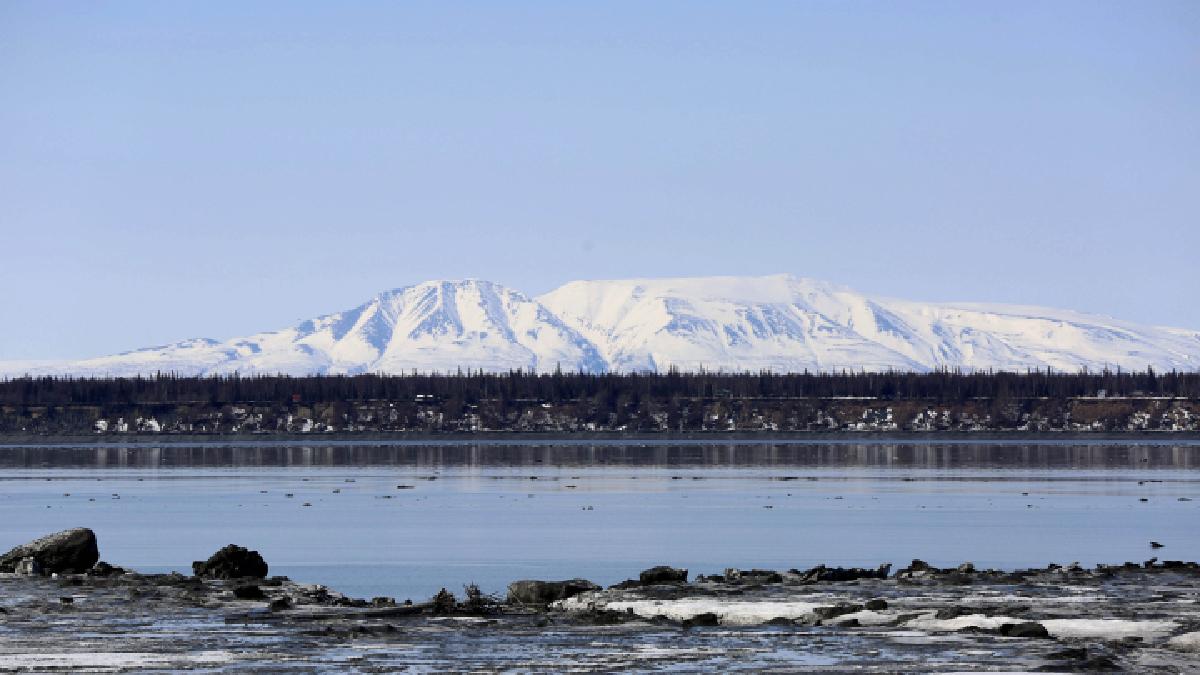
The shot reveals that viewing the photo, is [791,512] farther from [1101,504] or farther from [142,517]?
[142,517]

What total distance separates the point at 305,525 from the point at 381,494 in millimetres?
27391

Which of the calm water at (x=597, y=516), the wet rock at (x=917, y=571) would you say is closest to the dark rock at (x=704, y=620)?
the wet rock at (x=917, y=571)

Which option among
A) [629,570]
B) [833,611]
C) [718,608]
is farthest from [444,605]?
[629,570]

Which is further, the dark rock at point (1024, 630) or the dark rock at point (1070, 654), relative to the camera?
the dark rock at point (1024, 630)

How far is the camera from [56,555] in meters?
47.0

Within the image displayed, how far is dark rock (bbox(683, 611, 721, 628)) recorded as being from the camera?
35.0 metres

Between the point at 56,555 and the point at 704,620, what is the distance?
1853 centimetres

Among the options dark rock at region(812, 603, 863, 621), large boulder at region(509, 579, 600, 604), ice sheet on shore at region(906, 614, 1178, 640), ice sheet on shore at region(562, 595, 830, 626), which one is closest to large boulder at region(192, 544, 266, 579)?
large boulder at region(509, 579, 600, 604)

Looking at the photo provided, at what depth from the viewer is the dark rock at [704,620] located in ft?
115

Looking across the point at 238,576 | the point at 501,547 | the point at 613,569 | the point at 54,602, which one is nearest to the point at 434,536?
Result: the point at 501,547

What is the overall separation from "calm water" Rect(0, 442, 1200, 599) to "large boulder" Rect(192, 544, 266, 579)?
2489mm

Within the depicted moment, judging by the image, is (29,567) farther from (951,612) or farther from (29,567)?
(951,612)

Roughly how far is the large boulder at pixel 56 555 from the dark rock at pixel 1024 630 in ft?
77.0

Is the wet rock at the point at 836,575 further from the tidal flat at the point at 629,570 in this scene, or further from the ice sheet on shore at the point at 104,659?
the ice sheet on shore at the point at 104,659
